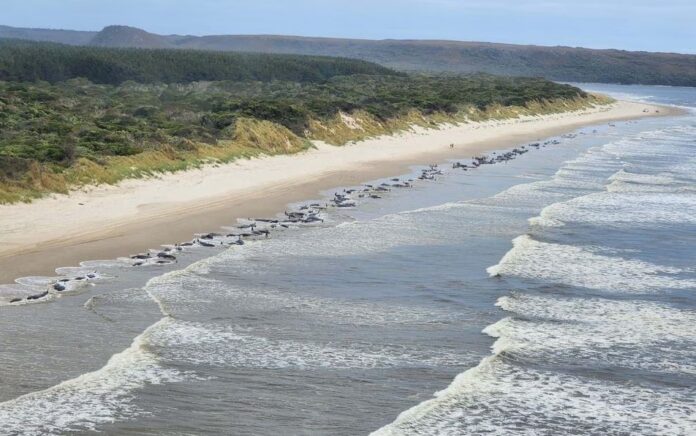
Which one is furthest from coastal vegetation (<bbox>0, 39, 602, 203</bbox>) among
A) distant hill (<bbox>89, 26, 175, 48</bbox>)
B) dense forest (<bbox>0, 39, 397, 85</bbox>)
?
distant hill (<bbox>89, 26, 175, 48</bbox>)

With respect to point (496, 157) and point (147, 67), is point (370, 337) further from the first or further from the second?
point (147, 67)

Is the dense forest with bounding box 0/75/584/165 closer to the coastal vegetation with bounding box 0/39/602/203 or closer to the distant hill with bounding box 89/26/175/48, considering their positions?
the coastal vegetation with bounding box 0/39/602/203

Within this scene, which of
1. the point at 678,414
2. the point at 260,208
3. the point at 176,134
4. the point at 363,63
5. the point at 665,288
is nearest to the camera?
the point at 678,414

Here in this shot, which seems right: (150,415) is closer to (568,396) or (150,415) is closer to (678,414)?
(568,396)

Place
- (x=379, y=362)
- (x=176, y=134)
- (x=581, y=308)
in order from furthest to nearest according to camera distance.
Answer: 1. (x=176, y=134)
2. (x=581, y=308)
3. (x=379, y=362)

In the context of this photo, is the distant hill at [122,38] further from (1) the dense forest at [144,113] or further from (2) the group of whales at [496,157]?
(2) the group of whales at [496,157]

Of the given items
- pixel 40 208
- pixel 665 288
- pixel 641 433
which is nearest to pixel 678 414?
pixel 641 433
